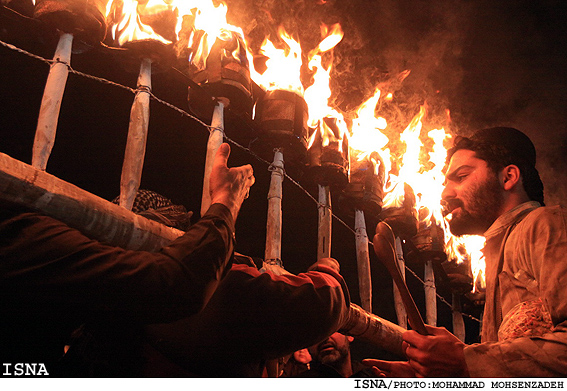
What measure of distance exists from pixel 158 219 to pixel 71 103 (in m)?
6.58

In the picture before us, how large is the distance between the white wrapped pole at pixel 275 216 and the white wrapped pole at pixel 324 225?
1110 millimetres

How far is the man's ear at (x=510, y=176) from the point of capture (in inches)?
110

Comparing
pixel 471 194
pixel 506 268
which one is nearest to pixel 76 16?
pixel 471 194

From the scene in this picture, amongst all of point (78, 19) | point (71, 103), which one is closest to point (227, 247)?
point (78, 19)

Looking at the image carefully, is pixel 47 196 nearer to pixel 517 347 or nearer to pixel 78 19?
pixel 517 347

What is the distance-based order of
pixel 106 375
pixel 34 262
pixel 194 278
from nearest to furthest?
pixel 34 262, pixel 194 278, pixel 106 375

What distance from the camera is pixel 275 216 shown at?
561 centimetres

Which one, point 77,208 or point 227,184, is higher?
point 227,184

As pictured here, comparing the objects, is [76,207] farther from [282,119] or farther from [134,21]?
[282,119]

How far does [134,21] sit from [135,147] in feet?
4.69

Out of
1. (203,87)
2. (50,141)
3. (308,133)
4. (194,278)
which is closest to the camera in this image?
(194,278)

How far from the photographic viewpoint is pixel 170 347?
74.7 inches

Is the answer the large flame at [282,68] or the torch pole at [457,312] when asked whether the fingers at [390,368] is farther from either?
the torch pole at [457,312]

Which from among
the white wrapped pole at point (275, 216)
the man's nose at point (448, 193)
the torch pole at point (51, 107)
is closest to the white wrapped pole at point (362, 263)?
the white wrapped pole at point (275, 216)
